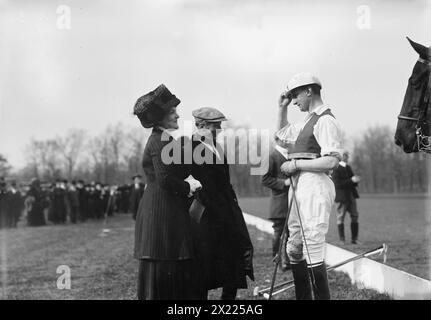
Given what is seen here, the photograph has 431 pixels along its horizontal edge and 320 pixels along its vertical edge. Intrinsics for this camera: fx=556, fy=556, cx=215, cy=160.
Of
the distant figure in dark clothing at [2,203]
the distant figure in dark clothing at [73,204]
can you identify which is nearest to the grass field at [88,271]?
the distant figure in dark clothing at [2,203]

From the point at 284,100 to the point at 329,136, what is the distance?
2.03ft

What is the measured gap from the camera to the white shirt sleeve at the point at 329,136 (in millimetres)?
4141

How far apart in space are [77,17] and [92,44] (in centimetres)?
37

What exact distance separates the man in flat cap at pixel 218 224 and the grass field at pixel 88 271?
1.40 m

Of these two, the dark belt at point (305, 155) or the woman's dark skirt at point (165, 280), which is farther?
the dark belt at point (305, 155)

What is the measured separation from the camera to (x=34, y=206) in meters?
22.0

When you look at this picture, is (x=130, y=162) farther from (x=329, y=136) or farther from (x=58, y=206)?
(x=329, y=136)

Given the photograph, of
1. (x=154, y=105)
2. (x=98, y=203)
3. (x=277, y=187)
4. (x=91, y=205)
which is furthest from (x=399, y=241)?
(x=98, y=203)

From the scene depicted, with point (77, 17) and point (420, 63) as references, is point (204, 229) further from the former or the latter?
point (77, 17)

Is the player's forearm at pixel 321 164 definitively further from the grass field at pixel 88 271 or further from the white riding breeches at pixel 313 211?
the grass field at pixel 88 271

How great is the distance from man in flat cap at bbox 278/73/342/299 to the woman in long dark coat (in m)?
0.83

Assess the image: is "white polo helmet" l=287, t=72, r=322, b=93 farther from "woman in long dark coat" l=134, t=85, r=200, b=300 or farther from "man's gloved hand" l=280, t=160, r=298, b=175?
"woman in long dark coat" l=134, t=85, r=200, b=300

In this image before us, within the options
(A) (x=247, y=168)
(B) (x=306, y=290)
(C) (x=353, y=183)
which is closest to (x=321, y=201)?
(B) (x=306, y=290)

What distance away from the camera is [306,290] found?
4.52 meters
